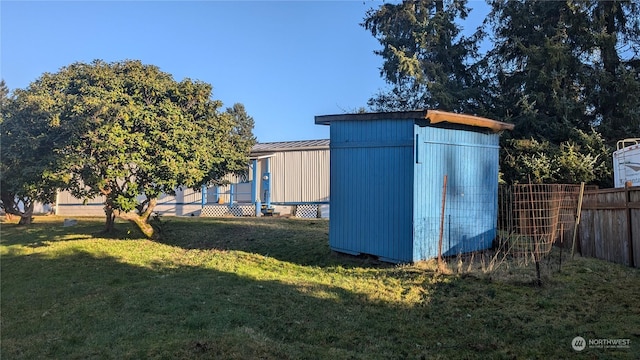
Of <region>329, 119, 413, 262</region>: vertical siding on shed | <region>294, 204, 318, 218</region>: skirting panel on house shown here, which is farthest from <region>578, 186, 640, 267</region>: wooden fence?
<region>294, 204, 318, 218</region>: skirting panel on house

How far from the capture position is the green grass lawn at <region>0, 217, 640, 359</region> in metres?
4.29

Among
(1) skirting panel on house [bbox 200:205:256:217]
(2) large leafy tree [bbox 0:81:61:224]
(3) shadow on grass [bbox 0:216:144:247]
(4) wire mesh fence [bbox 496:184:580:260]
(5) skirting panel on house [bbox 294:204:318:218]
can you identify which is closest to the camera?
(4) wire mesh fence [bbox 496:184:580:260]

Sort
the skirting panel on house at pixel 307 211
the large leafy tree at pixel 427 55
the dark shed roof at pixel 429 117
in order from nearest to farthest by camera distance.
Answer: the dark shed roof at pixel 429 117
the large leafy tree at pixel 427 55
the skirting panel on house at pixel 307 211

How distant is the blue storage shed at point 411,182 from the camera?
7562mm

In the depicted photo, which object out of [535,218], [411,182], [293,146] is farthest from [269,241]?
[293,146]

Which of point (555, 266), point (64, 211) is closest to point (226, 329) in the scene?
point (555, 266)

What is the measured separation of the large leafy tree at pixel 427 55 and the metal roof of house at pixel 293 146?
388 cm

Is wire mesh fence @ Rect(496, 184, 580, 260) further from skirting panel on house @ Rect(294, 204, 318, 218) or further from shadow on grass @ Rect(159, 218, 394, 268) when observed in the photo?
skirting panel on house @ Rect(294, 204, 318, 218)

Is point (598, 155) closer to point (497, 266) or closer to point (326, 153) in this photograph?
point (497, 266)

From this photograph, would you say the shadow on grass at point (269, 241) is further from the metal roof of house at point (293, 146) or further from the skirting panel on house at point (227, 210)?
the metal roof of house at point (293, 146)

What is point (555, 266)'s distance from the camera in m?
7.16

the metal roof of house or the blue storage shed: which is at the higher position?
the metal roof of house

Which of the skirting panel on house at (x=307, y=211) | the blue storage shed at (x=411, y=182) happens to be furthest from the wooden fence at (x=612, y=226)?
the skirting panel on house at (x=307, y=211)

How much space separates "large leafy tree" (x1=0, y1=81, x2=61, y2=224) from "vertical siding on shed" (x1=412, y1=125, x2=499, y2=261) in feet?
24.6
